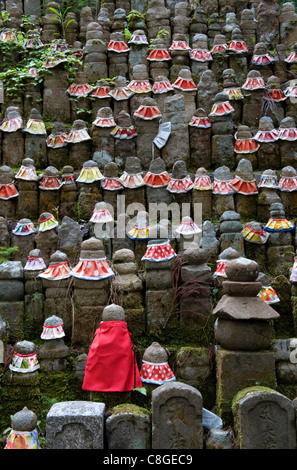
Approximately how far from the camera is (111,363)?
4055mm

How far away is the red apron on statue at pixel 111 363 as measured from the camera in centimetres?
403

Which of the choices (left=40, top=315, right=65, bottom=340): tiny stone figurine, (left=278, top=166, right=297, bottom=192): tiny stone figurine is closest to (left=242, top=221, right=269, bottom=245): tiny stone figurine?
(left=278, top=166, right=297, bottom=192): tiny stone figurine

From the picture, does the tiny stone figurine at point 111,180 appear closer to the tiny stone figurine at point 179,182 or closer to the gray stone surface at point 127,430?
the tiny stone figurine at point 179,182

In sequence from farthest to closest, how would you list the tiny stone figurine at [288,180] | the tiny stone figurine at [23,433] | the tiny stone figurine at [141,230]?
1. the tiny stone figurine at [288,180]
2. the tiny stone figurine at [141,230]
3. the tiny stone figurine at [23,433]

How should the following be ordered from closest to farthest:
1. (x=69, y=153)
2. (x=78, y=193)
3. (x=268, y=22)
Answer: (x=78, y=193)
(x=69, y=153)
(x=268, y=22)

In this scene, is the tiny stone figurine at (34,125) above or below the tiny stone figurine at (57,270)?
above

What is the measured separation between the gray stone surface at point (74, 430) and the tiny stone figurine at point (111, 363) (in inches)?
22.7

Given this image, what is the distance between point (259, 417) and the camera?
3482mm

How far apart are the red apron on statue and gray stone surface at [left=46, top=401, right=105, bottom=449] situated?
1.89 feet

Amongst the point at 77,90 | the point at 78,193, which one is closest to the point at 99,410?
the point at 78,193

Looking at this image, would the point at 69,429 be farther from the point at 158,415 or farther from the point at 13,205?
the point at 13,205

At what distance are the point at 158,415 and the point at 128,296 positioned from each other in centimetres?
148

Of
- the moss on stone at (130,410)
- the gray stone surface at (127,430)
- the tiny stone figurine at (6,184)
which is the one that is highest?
the tiny stone figurine at (6,184)

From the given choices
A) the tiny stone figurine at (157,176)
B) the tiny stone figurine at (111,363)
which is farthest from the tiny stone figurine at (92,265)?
the tiny stone figurine at (157,176)
